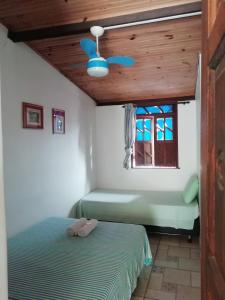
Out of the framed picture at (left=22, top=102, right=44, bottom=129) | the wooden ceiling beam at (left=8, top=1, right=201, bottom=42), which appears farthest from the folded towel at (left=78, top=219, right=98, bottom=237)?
the wooden ceiling beam at (left=8, top=1, right=201, bottom=42)

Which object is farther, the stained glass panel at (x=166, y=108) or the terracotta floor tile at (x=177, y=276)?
the stained glass panel at (x=166, y=108)

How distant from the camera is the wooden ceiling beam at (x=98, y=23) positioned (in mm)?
2206

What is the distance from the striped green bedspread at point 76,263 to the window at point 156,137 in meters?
2.22

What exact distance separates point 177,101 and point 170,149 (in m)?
0.92

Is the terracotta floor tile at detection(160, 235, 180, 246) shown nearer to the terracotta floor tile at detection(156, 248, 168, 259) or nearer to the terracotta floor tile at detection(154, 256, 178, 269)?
the terracotta floor tile at detection(156, 248, 168, 259)

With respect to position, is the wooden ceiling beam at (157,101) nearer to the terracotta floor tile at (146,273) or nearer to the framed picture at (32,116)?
the framed picture at (32,116)

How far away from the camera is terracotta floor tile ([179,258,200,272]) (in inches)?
112

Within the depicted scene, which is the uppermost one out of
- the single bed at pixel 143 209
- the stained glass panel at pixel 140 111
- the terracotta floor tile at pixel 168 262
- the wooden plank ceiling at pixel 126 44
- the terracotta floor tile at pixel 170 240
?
the wooden plank ceiling at pixel 126 44

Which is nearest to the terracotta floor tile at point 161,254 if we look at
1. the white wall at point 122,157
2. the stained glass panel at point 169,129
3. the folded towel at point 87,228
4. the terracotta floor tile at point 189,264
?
the terracotta floor tile at point 189,264

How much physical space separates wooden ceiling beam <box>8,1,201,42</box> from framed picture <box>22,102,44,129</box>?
75cm

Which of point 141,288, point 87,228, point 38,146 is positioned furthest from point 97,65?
point 141,288

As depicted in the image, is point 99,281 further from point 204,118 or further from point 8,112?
point 8,112

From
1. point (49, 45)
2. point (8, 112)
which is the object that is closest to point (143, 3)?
point (49, 45)

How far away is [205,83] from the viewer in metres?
0.85
